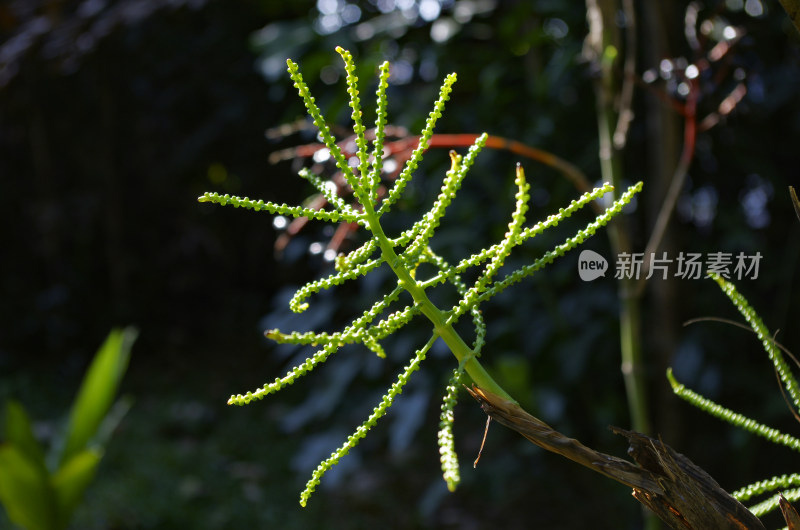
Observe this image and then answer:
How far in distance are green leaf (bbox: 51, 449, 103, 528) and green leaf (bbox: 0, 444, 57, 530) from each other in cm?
1

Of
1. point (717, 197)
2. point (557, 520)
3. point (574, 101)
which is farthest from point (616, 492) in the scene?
point (574, 101)

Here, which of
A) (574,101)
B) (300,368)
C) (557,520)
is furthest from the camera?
(557,520)

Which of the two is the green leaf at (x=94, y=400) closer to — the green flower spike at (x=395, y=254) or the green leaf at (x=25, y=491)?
the green leaf at (x=25, y=491)

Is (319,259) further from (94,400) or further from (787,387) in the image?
(787,387)

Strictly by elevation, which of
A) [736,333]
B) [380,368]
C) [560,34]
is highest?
[560,34]

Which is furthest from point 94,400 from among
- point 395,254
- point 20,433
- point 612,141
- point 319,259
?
point 395,254

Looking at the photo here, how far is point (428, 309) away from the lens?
20cm

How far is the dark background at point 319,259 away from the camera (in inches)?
46.9

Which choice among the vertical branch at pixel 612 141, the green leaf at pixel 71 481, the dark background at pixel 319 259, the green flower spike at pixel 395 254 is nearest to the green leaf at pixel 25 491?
the green leaf at pixel 71 481

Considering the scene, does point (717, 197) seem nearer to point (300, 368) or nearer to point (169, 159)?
point (300, 368)

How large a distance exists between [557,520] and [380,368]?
69 cm

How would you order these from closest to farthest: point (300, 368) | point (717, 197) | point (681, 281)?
point (300, 368) < point (681, 281) < point (717, 197)

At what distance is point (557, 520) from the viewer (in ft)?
5.48

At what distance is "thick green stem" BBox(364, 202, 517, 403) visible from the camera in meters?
0.20
